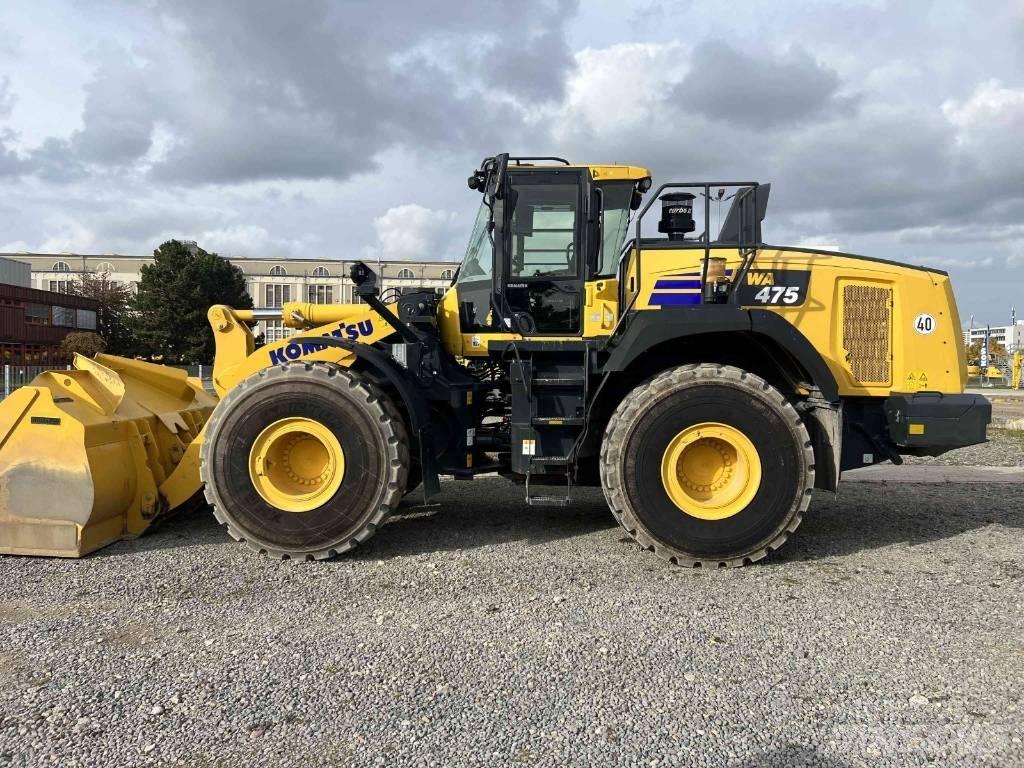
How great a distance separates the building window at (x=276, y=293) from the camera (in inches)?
2689

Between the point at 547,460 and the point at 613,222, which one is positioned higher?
the point at 613,222

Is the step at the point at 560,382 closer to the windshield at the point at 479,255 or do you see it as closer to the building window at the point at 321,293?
the windshield at the point at 479,255

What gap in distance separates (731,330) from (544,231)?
5.31 feet

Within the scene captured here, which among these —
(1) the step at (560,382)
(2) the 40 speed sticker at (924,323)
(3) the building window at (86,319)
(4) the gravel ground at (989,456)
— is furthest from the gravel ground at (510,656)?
(3) the building window at (86,319)

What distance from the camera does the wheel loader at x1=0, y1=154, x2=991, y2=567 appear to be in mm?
4711

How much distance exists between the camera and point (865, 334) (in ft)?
16.7

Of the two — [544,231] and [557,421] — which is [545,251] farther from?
[557,421]

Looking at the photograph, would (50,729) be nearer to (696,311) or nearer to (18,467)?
(18,467)

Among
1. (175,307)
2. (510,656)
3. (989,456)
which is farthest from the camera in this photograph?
(175,307)

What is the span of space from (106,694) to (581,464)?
→ 3.34m

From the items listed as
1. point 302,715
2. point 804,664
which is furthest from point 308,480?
point 804,664

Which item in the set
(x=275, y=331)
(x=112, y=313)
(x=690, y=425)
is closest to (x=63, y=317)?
(x=112, y=313)

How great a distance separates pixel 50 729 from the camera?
269 centimetres

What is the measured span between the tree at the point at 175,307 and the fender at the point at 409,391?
41.5 metres
